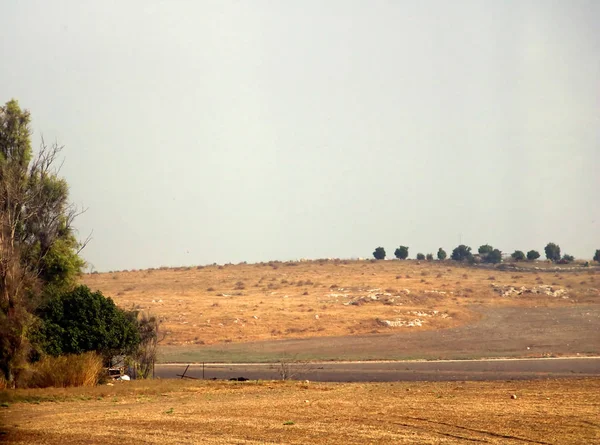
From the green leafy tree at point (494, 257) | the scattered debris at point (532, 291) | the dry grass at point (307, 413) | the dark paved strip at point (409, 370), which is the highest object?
the green leafy tree at point (494, 257)

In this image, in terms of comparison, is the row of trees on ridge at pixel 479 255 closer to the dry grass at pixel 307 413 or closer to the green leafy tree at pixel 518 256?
the green leafy tree at pixel 518 256

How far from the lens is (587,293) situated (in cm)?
8488

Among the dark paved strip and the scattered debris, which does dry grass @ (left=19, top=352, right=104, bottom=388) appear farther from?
the scattered debris

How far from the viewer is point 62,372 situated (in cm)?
2922

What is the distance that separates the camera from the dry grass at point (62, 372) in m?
28.7

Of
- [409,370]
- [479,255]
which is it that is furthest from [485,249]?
[409,370]

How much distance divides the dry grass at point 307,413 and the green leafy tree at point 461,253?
92785 mm

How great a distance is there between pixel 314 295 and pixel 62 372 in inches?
2136

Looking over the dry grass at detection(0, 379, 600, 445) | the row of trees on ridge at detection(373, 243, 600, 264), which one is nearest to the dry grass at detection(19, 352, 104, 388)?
the dry grass at detection(0, 379, 600, 445)

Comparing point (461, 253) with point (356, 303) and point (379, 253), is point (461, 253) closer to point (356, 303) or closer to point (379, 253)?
point (379, 253)

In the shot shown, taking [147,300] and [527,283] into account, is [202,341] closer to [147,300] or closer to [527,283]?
[147,300]

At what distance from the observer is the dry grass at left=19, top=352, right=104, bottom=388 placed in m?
28.7

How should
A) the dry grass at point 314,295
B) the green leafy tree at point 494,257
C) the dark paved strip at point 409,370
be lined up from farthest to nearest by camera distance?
the green leafy tree at point 494,257
the dry grass at point 314,295
the dark paved strip at point 409,370

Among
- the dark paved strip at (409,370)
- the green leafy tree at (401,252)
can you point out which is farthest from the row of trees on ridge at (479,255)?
the dark paved strip at (409,370)
